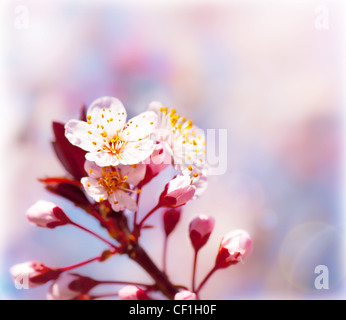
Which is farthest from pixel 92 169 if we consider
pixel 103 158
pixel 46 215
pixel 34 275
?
pixel 34 275

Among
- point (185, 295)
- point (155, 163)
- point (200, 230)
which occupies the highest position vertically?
point (155, 163)

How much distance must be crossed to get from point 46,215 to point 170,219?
0.26m

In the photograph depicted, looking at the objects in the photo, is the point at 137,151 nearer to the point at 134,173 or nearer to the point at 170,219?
the point at 134,173

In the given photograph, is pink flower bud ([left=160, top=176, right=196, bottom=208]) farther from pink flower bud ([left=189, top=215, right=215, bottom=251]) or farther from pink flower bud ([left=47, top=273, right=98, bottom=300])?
pink flower bud ([left=47, top=273, right=98, bottom=300])

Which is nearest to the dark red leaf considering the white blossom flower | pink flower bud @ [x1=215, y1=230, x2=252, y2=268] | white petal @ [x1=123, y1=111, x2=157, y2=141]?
white petal @ [x1=123, y1=111, x2=157, y2=141]

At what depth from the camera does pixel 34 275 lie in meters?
0.87

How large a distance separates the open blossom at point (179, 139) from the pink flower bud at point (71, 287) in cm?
29

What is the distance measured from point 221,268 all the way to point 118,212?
241 millimetres

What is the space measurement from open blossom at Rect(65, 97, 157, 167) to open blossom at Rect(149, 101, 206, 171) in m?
0.04

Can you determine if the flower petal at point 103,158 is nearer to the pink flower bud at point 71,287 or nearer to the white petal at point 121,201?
the white petal at point 121,201

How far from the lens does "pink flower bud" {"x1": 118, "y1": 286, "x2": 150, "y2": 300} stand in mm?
831

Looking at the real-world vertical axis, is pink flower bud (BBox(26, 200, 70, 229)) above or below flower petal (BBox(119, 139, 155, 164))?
below

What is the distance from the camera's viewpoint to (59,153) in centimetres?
88
